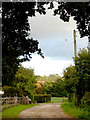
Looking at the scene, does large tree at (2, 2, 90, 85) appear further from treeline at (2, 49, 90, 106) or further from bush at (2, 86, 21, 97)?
bush at (2, 86, 21, 97)

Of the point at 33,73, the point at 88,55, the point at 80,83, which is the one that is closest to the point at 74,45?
the point at 88,55

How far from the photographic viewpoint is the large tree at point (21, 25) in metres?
6.84

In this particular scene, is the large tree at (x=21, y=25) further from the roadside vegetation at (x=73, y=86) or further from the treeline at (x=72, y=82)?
the roadside vegetation at (x=73, y=86)

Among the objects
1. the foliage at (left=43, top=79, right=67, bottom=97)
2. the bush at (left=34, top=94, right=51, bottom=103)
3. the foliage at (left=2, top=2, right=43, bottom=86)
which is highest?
the foliage at (left=2, top=2, right=43, bottom=86)

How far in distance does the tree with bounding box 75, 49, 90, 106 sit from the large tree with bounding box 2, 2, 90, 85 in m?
9.93

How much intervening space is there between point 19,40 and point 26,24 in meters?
0.59

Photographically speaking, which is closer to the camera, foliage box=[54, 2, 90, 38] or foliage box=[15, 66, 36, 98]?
foliage box=[54, 2, 90, 38]

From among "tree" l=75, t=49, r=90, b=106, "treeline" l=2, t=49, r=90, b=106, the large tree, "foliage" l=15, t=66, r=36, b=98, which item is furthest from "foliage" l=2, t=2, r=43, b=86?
"foliage" l=15, t=66, r=36, b=98

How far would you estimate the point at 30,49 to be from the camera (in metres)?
6.98

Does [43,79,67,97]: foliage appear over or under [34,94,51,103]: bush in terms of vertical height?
over

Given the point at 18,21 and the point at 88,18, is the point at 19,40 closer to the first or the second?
the point at 18,21

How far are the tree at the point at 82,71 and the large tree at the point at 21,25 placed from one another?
993cm

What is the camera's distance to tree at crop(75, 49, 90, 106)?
16.9m

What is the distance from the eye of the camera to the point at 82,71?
18000 millimetres
